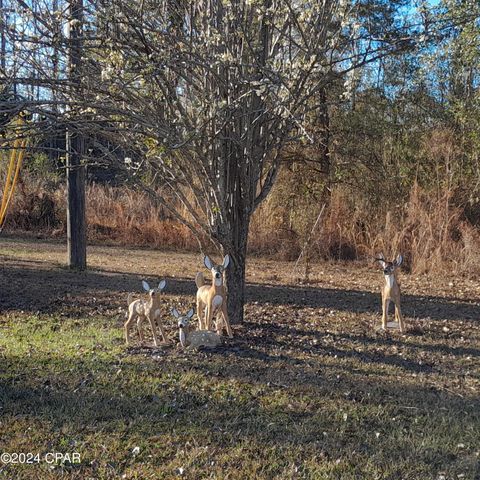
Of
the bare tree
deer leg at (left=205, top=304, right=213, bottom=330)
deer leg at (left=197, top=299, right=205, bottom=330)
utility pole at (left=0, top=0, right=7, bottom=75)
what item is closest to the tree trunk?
the bare tree

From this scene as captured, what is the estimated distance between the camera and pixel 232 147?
6.04 metres

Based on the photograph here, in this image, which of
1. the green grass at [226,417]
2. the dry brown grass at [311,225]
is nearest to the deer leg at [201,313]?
the green grass at [226,417]

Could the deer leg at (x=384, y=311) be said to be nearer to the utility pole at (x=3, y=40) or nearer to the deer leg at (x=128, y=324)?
the deer leg at (x=128, y=324)

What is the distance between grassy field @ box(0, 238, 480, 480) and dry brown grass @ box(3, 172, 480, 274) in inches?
151

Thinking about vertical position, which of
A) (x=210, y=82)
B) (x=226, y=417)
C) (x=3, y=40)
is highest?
(x=3, y=40)

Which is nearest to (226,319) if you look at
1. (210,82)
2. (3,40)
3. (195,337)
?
(195,337)

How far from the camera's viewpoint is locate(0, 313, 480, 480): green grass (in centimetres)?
320

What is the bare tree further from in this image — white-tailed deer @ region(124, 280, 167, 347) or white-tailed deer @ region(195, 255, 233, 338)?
white-tailed deer @ region(124, 280, 167, 347)

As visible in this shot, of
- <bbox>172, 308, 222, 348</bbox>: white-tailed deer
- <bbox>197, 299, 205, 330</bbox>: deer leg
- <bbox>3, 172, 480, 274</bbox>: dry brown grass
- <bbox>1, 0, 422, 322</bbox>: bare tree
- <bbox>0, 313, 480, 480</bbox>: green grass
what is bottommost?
<bbox>0, 313, 480, 480</bbox>: green grass

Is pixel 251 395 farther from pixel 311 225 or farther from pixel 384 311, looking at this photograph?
pixel 311 225

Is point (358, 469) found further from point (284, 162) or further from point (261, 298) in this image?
point (284, 162)

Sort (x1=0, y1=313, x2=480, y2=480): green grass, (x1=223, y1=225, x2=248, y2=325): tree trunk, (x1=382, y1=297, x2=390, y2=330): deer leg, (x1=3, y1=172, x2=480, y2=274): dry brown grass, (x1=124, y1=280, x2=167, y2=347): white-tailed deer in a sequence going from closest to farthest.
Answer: (x1=0, y1=313, x2=480, y2=480): green grass
(x1=124, y1=280, x2=167, y2=347): white-tailed deer
(x1=382, y1=297, x2=390, y2=330): deer leg
(x1=223, y1=225, x2=248, y2=325): tree trunk
(x1=3, y1=172, x2=480, y2=274): dry brown grass

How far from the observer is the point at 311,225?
1371 cm

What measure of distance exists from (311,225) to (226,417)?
10160 mm
